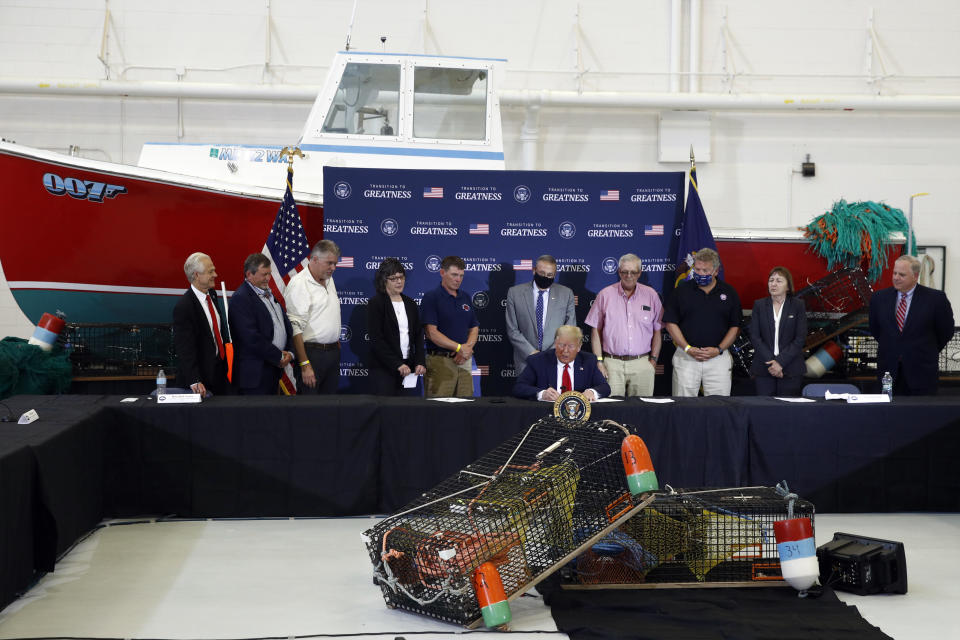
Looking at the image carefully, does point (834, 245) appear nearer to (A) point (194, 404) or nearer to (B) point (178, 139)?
(A) point (194, 404)

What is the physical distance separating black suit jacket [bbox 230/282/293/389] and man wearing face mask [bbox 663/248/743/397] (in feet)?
9.44

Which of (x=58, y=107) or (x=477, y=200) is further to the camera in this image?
(x=58, y=107)

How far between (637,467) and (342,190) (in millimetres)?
4394

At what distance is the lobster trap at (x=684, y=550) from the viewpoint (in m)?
4.21

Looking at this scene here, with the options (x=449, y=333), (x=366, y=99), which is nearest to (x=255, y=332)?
(x=449, y=333)

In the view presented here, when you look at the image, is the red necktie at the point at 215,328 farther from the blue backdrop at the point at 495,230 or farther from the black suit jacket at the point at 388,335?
the blue backdrop at the point at 495,230

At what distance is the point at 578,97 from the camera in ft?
37.3

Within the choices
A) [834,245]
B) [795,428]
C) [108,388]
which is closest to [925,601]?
[795,428]

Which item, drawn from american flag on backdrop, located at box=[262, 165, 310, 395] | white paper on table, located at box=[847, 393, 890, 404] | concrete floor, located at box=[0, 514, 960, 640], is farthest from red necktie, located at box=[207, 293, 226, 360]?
white paper on table, located at box=[847, 393, 890, 404]

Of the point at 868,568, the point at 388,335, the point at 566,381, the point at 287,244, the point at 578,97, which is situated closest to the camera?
the point at 868,568

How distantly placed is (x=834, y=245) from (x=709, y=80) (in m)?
4.02

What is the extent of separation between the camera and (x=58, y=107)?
36.8 ft

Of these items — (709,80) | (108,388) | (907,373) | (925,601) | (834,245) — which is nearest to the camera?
(925,601)

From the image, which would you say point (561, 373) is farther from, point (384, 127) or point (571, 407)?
point (384, 127)
